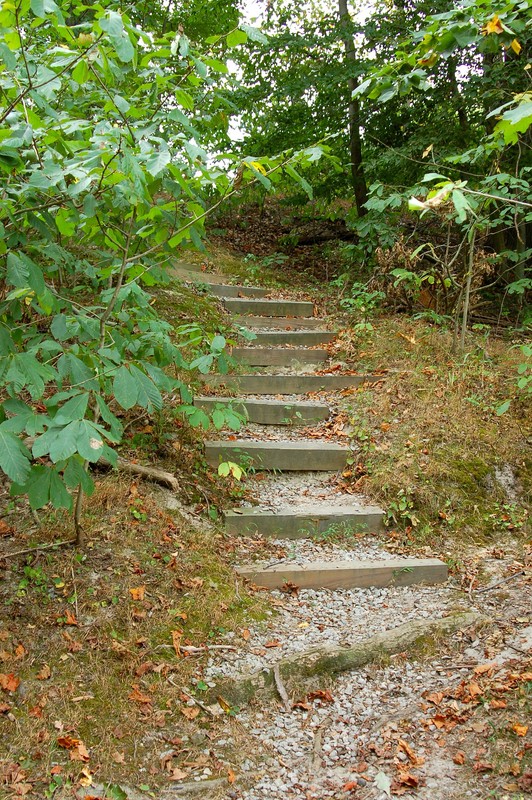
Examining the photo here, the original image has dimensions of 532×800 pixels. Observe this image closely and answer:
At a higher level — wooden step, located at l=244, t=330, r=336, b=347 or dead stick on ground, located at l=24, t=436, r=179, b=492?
wooden step, located at l=244, t=330, r=336, b=347

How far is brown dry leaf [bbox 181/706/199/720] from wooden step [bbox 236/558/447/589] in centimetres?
94

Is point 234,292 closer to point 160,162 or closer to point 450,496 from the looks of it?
point 450,496

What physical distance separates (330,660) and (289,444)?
6.66 feet

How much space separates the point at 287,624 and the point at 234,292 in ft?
15.5

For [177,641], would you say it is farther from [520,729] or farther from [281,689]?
[520,729]

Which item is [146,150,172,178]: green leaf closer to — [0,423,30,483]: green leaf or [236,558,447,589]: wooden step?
[0,423,30,483]: green leaf

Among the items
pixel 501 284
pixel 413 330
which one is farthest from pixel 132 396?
pixel 501 284

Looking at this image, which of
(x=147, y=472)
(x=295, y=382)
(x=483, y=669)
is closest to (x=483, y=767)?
(x=483, y=669)

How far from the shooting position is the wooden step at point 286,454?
4410 mm

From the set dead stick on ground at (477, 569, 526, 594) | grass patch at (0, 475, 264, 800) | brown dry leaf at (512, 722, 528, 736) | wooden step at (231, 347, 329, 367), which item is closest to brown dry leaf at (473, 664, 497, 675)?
brown dry leaf at (512, 722, 528, 736)

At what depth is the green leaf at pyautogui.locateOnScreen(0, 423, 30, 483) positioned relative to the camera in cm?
188

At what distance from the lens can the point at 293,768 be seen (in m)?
2.41

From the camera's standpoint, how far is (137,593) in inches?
115

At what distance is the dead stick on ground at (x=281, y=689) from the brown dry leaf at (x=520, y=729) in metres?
0.96
